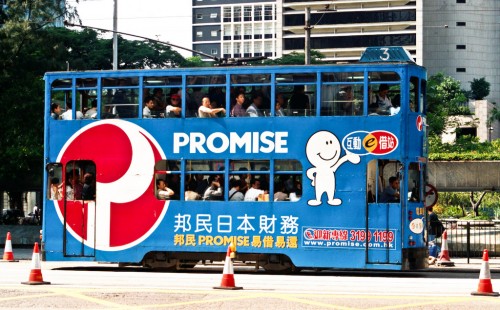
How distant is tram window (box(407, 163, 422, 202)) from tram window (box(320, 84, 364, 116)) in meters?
1.54

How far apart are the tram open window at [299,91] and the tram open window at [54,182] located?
5.25 m

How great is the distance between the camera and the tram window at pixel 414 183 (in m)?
21.7

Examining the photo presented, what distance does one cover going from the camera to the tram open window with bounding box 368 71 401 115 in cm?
2153

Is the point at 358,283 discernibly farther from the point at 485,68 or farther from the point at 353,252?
the point at 485,68

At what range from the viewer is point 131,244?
906 inches

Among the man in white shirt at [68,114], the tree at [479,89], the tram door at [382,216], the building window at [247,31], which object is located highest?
the building window at [247,31]

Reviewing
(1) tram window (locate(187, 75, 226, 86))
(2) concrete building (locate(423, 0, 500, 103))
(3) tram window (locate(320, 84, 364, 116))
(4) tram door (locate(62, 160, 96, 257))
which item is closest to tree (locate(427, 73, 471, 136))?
(2) concrete building (locate(423, 0, 500, 103))

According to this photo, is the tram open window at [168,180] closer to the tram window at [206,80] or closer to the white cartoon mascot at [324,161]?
the tram window at [206,80]

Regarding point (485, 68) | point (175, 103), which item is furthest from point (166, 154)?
point (485, 68)

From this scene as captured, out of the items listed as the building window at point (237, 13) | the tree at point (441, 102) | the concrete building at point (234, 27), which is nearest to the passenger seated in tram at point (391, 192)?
the tree at point (441, 102)

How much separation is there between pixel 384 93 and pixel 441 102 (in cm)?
9653

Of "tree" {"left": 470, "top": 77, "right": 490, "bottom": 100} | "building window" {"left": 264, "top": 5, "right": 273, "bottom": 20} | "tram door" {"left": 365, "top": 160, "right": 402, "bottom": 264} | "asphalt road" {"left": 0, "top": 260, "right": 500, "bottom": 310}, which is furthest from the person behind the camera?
"building window" {"left": 264, "top": 5, "right": 273, "bottom": 20}

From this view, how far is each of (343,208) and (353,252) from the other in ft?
2.97

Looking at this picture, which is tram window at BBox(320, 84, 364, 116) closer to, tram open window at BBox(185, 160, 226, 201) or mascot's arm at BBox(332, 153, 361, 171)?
mascot's arm at BBox(332, 153, 361, 171)
